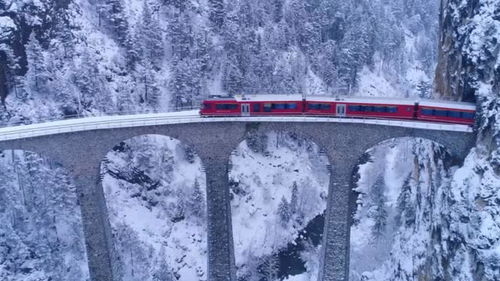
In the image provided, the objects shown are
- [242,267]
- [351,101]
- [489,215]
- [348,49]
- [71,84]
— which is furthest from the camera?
[348,49]

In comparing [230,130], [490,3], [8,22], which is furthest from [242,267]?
[8,22]

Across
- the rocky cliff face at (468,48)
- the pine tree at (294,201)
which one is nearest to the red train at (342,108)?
the rocky cliff face at (468,48)

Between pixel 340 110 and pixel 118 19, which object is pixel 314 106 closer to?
pixel 340 110

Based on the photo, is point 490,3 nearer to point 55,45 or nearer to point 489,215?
point 489,215

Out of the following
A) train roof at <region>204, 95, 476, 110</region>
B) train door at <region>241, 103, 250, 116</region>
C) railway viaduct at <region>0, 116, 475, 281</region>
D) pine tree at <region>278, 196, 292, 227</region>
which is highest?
train roof at <region>204, 95, 476, 110</region>

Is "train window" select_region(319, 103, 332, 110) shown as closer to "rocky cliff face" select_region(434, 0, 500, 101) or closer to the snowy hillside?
the snowy hillside

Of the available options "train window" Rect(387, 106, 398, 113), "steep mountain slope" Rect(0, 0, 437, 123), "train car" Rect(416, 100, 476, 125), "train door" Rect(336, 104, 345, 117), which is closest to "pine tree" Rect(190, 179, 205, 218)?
"steep mountain slope" Rect(0, 0, 437, 123)

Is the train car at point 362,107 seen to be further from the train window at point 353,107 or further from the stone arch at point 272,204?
the stone arch at point 272,204
